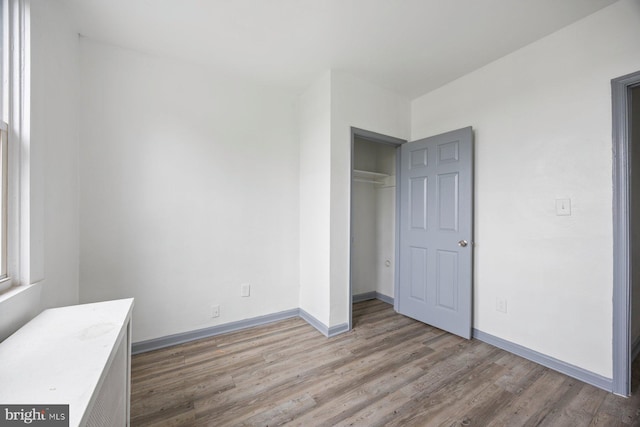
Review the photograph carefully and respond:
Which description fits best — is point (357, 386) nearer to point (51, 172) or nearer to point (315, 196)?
point (315, 196)

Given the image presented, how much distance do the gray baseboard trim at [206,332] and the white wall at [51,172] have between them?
66 centimetres

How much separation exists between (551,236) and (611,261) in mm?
350

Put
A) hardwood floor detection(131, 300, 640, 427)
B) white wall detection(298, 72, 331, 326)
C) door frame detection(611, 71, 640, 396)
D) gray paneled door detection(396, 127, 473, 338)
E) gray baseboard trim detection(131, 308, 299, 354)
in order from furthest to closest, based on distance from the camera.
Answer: white wall detection(298, 72, 331, 326)
gray paneled door detection(396, 127, 473, 338)
gray baseboard trim detection(131, 308, 299, 354)
door frame detection(611, 71, 640, 396)
hardwood floor detection(131, 300, 640, 427)

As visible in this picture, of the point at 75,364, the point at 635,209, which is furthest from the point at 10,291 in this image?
the point at 635,209

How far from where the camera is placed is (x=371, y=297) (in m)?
3.57

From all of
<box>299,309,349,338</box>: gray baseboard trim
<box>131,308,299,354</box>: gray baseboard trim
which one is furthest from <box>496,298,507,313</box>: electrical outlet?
<box>131,308,299,354</box>: gray baseboard trim

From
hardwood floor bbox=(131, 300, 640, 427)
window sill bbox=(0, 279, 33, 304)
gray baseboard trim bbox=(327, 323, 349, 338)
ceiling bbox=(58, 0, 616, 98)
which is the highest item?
ceiling bbox=(58, 0, 616, 98)

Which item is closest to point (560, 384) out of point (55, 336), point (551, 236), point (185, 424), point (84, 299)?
point (551, 236)

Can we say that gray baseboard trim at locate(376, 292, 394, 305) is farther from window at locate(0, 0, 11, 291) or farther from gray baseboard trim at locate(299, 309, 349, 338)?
window at locate(0, 0, 11, 291)

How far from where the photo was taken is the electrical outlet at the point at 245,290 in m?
2.62

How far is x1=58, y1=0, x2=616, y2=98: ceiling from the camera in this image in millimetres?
1732

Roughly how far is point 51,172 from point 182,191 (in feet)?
2.85

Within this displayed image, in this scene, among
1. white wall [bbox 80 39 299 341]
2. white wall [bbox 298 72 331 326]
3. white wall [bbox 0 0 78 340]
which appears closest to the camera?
white wall [bbox 0 0 78 340]

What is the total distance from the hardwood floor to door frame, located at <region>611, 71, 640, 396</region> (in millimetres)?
227
